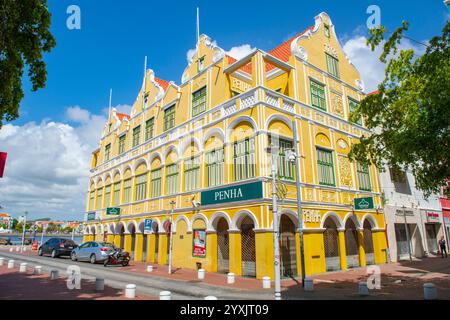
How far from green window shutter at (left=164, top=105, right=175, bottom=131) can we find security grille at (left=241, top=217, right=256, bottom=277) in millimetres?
11302

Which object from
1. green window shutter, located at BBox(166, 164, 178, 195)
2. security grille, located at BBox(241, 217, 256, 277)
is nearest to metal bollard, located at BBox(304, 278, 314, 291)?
security grille, located at BBox(241, 217, 256, 277)

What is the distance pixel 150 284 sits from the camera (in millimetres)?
14477

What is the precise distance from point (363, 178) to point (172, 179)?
14.9 meters

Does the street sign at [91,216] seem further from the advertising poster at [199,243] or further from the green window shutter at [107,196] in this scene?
the advertising poster at [199,243]

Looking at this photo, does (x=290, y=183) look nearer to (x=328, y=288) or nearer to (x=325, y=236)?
(x=325, y=236)

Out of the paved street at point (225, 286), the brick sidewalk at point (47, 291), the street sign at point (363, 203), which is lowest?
the paved street at point (225, 286)

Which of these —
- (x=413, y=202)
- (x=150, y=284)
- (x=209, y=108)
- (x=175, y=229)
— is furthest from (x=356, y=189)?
(x=150, y=284)

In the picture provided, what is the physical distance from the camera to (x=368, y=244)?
23219 mm

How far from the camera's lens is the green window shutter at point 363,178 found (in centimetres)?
2358

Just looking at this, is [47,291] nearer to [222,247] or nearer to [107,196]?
[222,247]

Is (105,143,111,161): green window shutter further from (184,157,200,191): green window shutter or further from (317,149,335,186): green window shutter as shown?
(317,149,335,186): green window shutter

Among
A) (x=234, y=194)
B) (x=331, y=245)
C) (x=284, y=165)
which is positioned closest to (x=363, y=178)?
(x=331, y=245)

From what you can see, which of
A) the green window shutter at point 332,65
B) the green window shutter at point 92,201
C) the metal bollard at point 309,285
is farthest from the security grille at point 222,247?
the green window shutter at point 92,201

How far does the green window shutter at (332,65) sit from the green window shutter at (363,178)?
7.27 m
